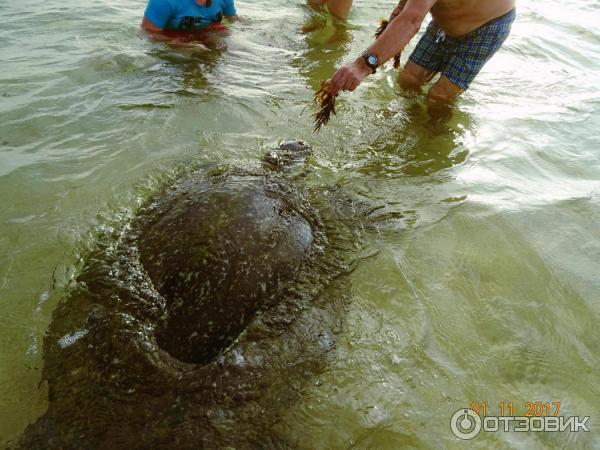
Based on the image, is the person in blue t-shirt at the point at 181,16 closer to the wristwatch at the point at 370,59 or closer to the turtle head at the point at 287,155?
the turtle head at the point at 287,155

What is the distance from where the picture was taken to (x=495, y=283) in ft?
8.60

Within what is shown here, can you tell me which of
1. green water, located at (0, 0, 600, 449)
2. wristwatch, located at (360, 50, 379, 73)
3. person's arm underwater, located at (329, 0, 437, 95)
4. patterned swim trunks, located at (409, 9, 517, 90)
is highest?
person's arm underwater, located at (329, 0, 437, 95)

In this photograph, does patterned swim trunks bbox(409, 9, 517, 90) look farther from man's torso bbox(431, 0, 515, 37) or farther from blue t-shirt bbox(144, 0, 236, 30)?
blue t-shirt bbox(144, 0, 236, 30)

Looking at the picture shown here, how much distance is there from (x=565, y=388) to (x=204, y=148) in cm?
308

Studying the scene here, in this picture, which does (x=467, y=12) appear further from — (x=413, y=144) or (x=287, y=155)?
(x=287, y=155)

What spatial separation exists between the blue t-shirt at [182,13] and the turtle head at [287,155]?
9.27ft

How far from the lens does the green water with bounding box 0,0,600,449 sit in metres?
2.00

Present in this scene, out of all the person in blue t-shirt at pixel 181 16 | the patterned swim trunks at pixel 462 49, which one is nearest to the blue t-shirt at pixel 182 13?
the person in blue t-shirt at pixel 181 16

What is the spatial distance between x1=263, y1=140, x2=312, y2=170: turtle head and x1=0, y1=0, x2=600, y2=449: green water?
137 mm

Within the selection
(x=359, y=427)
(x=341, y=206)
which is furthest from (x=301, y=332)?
(x=341, y=206)

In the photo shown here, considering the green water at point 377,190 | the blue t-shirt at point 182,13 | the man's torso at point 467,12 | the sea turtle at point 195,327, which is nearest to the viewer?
the sea turtle at point 195,327

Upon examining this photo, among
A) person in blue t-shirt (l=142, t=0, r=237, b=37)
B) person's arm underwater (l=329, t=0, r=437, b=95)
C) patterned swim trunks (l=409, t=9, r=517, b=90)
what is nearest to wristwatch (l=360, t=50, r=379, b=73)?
person's arm underwater (l=329, t=0, r=437, b=95)

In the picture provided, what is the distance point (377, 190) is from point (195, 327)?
201cm

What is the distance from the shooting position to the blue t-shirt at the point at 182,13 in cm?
495
